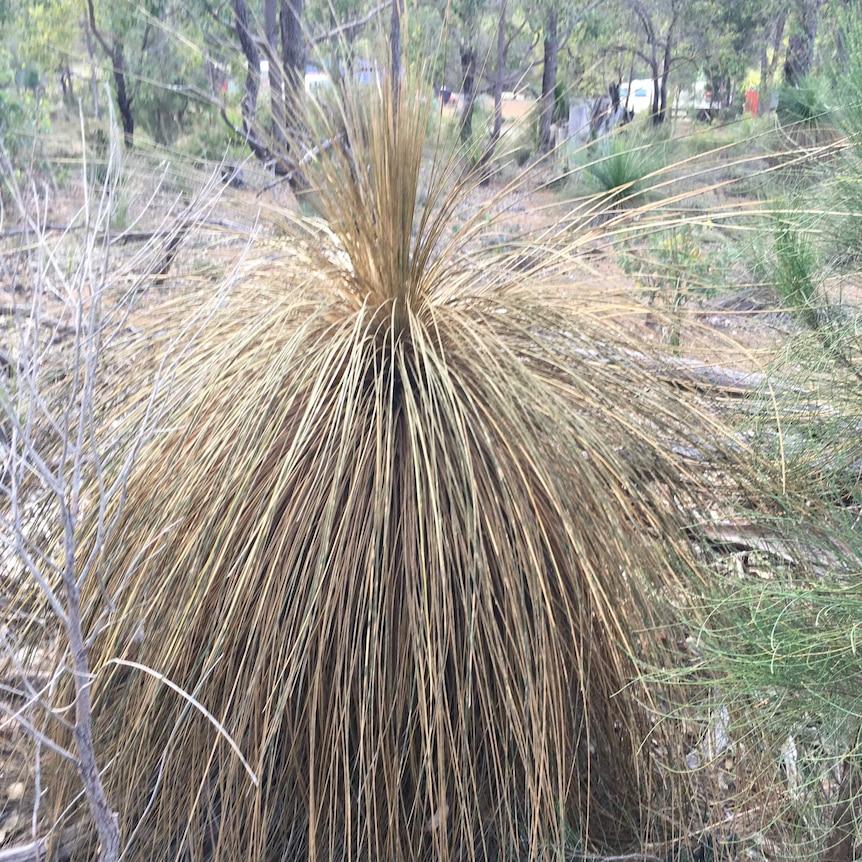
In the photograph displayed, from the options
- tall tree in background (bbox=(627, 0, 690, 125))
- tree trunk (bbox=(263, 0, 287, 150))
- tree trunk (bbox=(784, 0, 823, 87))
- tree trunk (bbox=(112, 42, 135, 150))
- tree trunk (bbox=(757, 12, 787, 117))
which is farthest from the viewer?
tall tree in background (bbox=(627, 0, 690, 125))

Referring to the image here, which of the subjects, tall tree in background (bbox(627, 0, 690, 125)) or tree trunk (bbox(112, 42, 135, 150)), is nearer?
tree trunk (bbox(112, 42, 135, 150))

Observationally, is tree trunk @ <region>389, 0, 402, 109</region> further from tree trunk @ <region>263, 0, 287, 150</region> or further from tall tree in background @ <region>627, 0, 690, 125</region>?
tall tree in background @ <region>627, 0, 690, 125</region>

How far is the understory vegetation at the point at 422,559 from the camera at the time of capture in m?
1.03

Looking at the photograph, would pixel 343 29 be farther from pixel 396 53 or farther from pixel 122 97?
pixel 122 97

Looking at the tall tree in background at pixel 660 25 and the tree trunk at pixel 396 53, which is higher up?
the tall tree in background at pixel 660 25

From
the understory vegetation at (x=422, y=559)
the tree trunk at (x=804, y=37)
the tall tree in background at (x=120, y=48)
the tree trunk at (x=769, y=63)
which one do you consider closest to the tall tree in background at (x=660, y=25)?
the tree trunk at (x=769, y=63)

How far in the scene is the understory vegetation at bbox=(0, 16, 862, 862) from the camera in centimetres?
103

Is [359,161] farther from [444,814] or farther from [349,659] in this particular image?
[444,814]

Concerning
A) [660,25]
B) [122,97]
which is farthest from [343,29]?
[660,25]

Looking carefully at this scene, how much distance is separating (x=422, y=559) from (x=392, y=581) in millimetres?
97

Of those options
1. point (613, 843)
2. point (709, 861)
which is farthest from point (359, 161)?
point (709, 861)

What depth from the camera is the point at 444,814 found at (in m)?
1.02

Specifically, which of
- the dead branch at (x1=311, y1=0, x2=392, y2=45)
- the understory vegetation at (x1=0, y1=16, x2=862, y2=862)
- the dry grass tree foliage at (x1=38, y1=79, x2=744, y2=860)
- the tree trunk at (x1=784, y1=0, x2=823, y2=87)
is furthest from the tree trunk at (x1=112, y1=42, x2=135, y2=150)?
the tree trunk at (x1=784, y1=0, x2=823, y2=87)

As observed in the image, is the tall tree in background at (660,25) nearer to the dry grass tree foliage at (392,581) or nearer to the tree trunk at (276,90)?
the tree trunk at (276,90)
